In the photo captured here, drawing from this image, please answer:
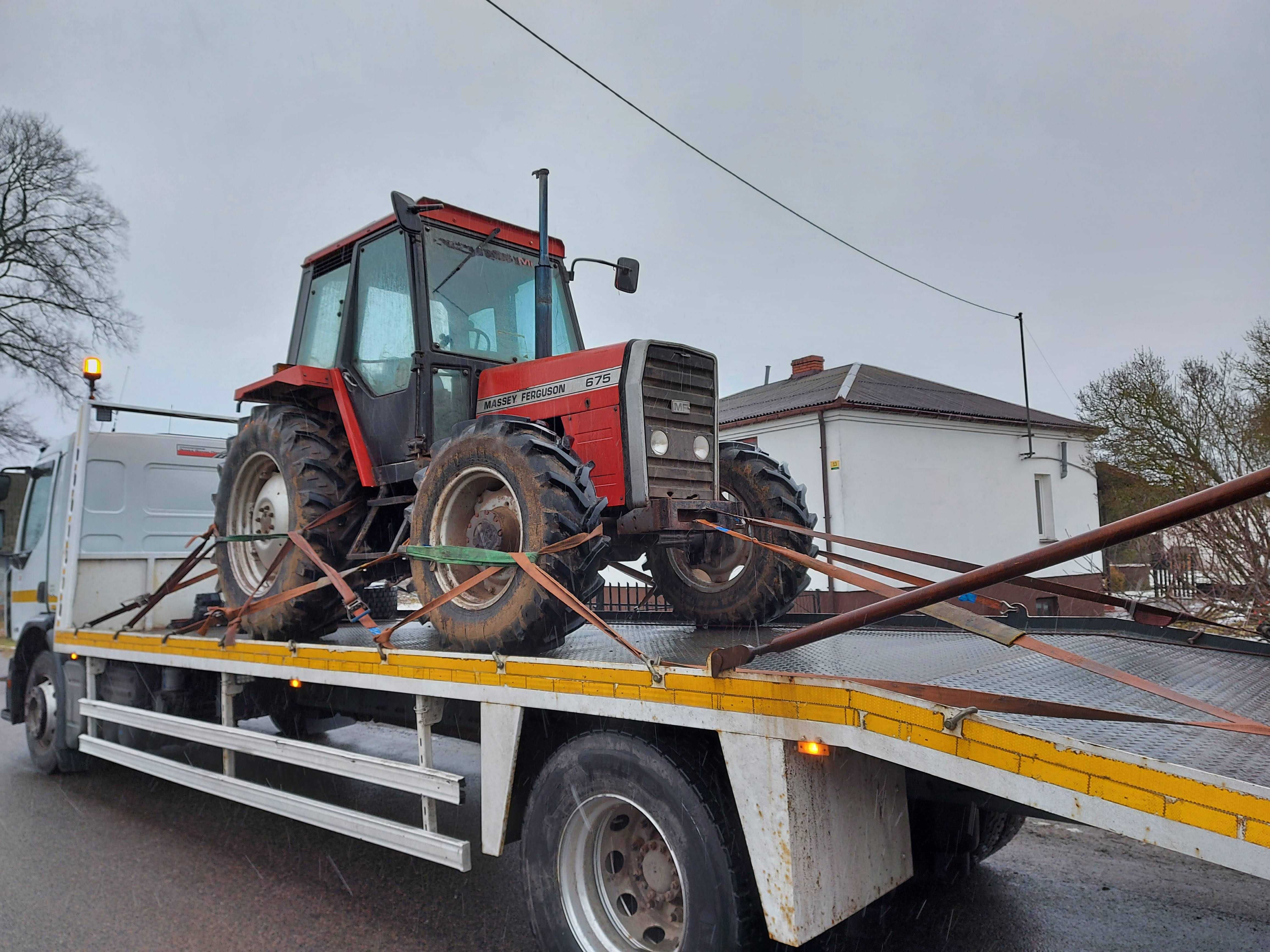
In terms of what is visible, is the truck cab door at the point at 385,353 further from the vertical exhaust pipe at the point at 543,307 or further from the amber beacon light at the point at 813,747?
the amber beacon light at the point at 813,747

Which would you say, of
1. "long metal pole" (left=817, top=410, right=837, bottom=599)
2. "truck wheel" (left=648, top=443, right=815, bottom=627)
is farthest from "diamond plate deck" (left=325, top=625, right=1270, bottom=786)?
"long metal pole" (left=817, top=410, right=837, bottom=599)

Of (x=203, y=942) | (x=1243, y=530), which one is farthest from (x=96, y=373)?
(x=1243, y=530)

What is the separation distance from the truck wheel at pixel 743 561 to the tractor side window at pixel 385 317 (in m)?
1.78

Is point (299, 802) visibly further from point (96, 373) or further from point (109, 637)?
point (96, 373)

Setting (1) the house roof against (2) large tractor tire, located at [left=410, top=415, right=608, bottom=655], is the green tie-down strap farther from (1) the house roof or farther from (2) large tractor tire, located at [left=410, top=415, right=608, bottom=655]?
(1) the house roof

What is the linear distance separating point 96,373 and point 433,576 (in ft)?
13.7

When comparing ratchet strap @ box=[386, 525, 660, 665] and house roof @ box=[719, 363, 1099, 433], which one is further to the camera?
house roof @ box=[719, 363, 1099, 433]

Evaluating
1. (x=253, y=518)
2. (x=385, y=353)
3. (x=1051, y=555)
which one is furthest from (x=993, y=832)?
(x=253, y=518)

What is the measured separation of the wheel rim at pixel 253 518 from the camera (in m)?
5.53

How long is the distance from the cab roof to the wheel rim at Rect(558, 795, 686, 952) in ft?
10.4

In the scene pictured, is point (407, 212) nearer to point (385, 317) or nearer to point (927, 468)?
point (385, 317)

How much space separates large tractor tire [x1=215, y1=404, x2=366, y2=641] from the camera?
16.3 ft

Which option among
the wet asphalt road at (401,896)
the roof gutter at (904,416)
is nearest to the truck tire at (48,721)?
the wet asphalt road at (401,896)

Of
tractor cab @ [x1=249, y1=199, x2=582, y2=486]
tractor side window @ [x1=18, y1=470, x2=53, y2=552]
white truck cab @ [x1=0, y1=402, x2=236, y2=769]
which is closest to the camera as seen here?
tractor cab @ [x1=249, y1=199, x2=582, y2=486]
